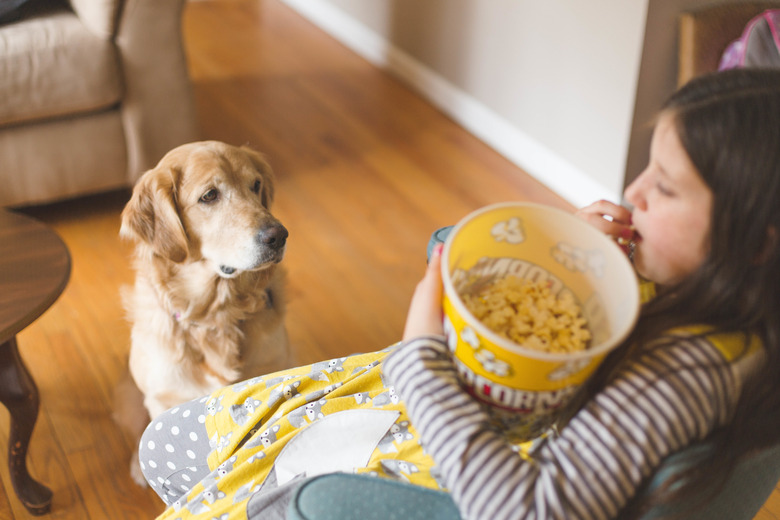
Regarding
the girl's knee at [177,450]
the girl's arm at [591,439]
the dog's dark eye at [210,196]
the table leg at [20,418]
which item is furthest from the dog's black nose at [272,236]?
the girl's arm at [591,439]

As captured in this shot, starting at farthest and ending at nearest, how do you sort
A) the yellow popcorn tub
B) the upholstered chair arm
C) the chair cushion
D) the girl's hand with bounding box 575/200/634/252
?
1. the upholstered chair arm
2. the chair cushion
3. the girl's hand with bounding box 575/200/634/252
4. the yellow popcorn tub

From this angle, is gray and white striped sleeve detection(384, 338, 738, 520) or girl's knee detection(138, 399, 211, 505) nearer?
gray and white striped sleeve detection(384, 338, 738, 520)

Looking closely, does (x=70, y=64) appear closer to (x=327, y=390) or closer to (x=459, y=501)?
(x=327, y=390)

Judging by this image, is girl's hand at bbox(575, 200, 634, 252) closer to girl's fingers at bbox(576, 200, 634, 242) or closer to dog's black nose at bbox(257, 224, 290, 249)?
girl's fingers at bbox(576, 200, 634, 242)

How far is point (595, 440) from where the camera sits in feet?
2.08

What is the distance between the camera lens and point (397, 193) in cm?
261

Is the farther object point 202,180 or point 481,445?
point 202,180

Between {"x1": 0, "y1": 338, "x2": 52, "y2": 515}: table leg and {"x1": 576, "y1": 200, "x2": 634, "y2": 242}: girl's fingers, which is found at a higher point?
{"x1": 576, "y1": 200, "x2": 634, "y2": 242}: girl's fingers

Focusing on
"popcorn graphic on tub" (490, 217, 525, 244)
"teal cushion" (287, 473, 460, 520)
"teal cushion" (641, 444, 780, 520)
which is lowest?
"teal cushion" (287, 473, 460, 520)

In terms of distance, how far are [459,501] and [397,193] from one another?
201cm

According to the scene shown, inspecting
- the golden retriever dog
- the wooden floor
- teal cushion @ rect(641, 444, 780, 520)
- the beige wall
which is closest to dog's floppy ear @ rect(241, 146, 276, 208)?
the golden retriever dog

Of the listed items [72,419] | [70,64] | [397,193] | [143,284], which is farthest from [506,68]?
[72,419]

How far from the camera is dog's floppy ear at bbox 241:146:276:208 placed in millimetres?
1477

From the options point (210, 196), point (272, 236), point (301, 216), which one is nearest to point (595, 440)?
point (272, 236)
